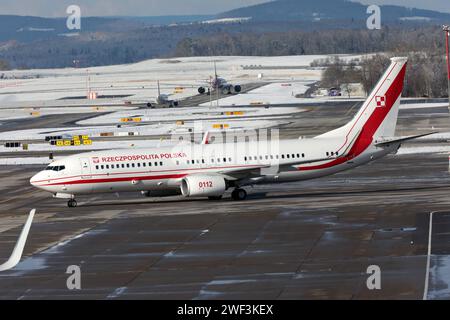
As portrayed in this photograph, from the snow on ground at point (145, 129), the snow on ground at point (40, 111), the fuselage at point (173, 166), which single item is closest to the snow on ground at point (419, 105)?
the snow on ground at point (145, 129)

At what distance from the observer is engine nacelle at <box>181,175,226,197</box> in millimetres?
55562

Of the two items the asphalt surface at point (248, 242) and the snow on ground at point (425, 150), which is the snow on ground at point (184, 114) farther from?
the asphalt surface at point (248, 242)

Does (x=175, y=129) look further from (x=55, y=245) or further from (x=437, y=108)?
(x=55, y=245)

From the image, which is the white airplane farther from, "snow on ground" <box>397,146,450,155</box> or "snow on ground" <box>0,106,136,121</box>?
"snow on ground" <box>0,106,136,121</box>

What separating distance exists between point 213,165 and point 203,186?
1931mm

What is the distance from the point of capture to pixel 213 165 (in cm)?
5706

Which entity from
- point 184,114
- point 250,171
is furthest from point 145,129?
point 250,171

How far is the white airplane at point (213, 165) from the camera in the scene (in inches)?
2226

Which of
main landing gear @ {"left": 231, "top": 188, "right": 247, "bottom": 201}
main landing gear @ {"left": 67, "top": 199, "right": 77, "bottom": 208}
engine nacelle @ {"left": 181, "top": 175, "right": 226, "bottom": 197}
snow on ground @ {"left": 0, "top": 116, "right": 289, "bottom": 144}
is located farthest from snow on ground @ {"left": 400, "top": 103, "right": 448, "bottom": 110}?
main landing gear @ {"left": 67, "top": 199, "right": 77, "bottom": 208}

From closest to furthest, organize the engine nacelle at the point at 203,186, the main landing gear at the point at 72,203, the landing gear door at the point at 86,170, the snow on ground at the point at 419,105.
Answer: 1. the engine nacelle at the point at 203,186
2. the landing gear door at the point at 86,170
3. the main landing gear at the point at 72,203
4. the snow on ground at the point at 419,105

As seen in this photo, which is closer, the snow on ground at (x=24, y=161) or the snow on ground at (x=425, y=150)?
the snow on ground at (x=425, y=150)

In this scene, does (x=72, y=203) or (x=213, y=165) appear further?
(x=72, y=203)

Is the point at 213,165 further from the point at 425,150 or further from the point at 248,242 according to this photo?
the point at 425,150
